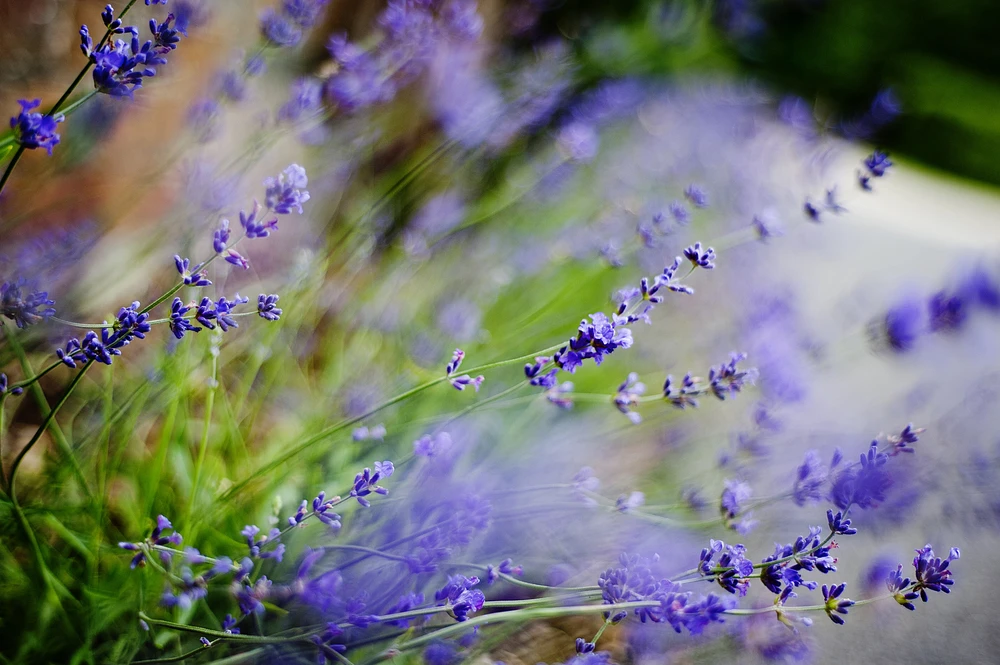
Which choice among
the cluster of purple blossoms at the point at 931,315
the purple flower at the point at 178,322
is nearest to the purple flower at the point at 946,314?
the cluster of purple blossoms at the point at 931,315

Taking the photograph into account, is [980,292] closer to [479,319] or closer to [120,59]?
[479,319]

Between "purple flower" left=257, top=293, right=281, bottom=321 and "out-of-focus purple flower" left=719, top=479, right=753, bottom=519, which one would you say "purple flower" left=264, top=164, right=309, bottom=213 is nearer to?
"purple flower" left=257, top=293, right=281, bottom=321

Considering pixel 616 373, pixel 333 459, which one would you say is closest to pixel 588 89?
pixel 616 373

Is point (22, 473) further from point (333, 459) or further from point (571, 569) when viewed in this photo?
point (571, 569)

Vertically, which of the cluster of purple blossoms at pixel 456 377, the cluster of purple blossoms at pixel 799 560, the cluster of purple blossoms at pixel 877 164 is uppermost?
the cluster of purple blossoms at pixel 877 164

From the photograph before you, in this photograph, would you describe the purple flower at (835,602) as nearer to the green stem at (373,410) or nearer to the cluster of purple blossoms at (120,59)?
the green stem at (373,410)

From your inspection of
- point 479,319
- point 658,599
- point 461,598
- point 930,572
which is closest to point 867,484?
point 930,572

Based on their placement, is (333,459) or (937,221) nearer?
(333,459)
